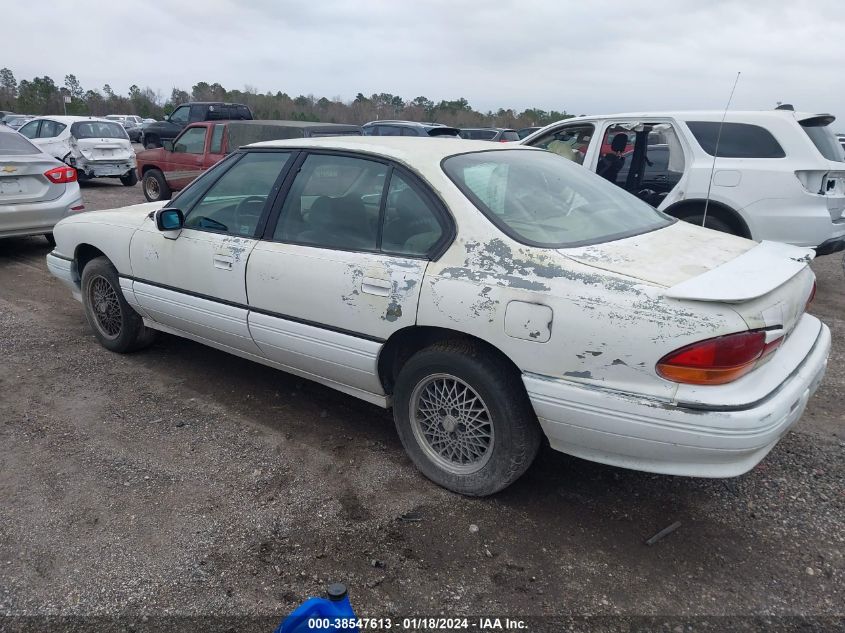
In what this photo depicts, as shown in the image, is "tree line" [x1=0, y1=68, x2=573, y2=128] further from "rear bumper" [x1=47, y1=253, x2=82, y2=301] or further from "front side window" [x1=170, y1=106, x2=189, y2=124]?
"rear bumper" [x1=47, y1=253, x2=82, y2=301]

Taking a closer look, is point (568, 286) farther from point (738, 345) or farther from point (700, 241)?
point (700, 241)

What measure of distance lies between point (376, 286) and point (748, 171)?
4.65m

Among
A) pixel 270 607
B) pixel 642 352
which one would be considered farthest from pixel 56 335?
pixel 642 352

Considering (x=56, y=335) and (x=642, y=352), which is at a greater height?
(x=642, y=352)

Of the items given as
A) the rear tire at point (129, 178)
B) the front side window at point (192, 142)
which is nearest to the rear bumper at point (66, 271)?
the front side window at point (192, 142)

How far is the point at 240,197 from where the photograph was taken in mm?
3803

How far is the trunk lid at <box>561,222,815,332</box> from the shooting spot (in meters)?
2.35

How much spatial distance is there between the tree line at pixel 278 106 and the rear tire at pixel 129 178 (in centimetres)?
3273

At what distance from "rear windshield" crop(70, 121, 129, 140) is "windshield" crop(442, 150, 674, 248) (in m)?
14.0

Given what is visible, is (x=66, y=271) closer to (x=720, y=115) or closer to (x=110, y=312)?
(x=110, y=312)

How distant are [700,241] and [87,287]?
4.23 meters

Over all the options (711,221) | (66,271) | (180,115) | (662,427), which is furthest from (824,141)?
(180,115)

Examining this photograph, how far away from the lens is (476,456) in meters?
2.98

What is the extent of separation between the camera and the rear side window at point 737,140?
19.7 ft
